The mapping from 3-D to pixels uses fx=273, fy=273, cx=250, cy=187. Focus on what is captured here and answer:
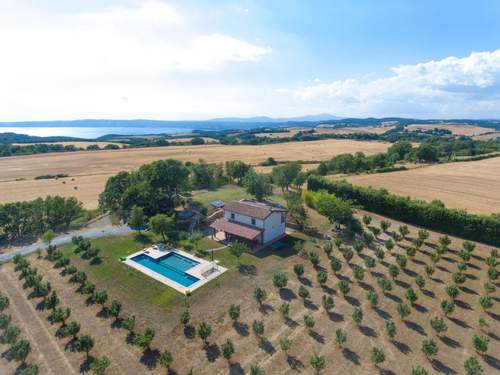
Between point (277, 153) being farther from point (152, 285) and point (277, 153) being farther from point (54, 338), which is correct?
point (54, 338)

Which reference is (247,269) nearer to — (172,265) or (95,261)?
(172,265)

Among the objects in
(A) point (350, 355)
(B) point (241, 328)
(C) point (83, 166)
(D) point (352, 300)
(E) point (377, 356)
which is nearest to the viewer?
(E) point (377, 356)

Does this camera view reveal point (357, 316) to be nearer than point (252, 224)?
Yes

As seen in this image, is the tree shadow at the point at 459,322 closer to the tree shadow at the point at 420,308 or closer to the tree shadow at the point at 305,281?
the tree shadow at the point at 420,308

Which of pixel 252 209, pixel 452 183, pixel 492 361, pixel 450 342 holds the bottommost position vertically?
pixel 492 361

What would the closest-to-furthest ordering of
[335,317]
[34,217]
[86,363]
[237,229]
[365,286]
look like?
[86,363]
[335,317]
[365,286]
[237,229]
[34,217]

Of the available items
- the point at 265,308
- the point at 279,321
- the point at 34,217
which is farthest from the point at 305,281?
the point at 34,217

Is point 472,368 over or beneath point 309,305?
over
